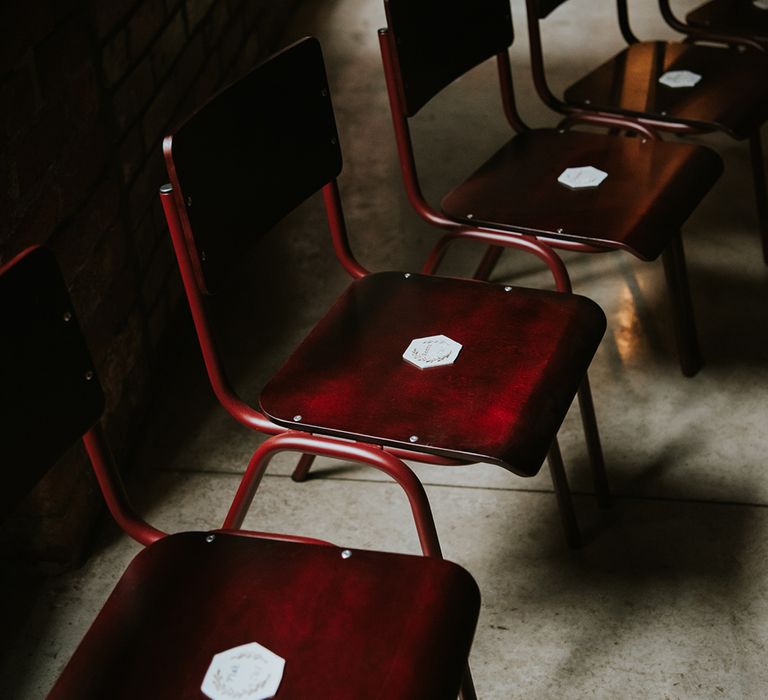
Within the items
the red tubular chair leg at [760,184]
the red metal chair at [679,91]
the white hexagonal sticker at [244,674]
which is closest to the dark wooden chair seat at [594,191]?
the red metal chair at [679,91]

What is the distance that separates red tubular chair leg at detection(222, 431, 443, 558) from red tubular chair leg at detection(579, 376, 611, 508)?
54 cm

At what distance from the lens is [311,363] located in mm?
1897

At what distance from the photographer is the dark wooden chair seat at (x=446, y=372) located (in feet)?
5.49

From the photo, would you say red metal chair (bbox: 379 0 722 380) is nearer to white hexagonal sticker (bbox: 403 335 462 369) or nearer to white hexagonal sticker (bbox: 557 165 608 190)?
white hexagonal sticker (bbox: 557 165 608 190)

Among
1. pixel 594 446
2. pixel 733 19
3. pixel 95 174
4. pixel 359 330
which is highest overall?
pixel 95 174

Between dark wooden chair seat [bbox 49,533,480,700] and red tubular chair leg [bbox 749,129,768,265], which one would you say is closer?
dark wooden chair seat [bbox 49,533,480,700]

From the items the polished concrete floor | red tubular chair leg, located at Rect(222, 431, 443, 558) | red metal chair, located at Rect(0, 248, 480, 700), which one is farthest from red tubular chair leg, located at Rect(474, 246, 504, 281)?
red metal chair, located at Rect(0, 248, 480, 700)

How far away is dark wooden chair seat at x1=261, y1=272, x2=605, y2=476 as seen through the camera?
1.67 meters

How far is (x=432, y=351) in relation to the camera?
1873 millimetres

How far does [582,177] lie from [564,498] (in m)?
0.71

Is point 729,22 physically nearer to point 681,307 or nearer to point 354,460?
point 681,307

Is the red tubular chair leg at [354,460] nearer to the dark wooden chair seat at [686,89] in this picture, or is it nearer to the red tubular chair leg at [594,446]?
the red tubular chair leg at [594,446]

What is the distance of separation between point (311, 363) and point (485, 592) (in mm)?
582

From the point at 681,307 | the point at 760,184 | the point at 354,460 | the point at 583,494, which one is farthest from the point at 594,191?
the point at 354,460
